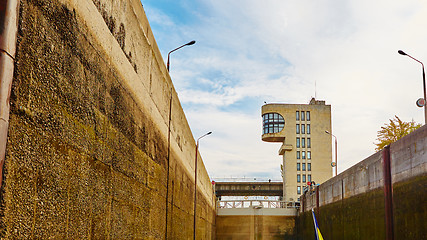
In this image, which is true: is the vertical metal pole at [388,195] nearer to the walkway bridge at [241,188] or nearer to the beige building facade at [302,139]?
the walkway bridge at [241,188]

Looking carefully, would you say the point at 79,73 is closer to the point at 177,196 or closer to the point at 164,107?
the point at 164,107

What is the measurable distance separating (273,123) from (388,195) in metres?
57.2

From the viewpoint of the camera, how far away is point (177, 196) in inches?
595

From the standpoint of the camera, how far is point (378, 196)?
53.1ft

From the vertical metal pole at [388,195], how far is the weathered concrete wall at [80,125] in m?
8.13

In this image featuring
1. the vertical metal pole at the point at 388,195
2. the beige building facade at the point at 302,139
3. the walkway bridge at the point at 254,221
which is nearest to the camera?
the vertical metal pole at the point at 388,195

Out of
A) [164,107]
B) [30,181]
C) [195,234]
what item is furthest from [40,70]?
[195,234]

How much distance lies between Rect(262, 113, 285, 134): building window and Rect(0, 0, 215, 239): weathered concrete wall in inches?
2461

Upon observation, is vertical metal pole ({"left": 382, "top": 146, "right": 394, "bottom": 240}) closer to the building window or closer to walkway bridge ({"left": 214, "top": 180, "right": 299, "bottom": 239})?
walkway bridge ({"left": 214, "top": 180, "right": 299, "bottom": 239})

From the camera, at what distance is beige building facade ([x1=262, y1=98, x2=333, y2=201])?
69.5 m

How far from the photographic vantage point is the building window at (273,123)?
71.5 meters

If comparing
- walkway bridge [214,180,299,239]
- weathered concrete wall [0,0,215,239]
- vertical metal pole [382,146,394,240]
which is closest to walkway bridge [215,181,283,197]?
walkway bridge [214,180,299,239]

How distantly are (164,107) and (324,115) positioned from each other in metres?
62.0

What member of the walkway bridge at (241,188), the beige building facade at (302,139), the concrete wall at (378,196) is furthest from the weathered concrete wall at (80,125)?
the beige building facade at (302,139)
